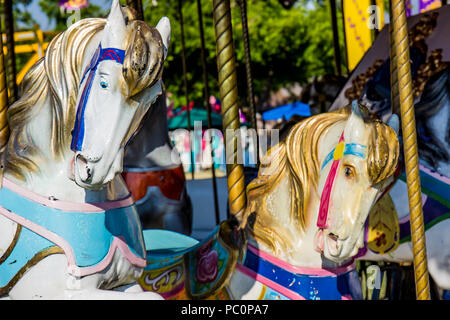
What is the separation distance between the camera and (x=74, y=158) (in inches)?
54.4

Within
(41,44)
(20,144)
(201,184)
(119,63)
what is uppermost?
(41,44)

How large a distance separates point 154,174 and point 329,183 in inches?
49.3

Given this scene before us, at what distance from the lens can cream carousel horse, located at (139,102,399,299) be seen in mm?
1818

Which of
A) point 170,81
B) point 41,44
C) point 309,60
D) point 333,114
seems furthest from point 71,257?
point 309,60

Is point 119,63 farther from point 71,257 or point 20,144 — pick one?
point 71,257

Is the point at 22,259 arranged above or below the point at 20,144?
below

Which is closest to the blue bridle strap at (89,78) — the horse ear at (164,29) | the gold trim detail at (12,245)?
the horse ear at (164,29)

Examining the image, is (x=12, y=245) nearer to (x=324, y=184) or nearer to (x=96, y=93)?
(x=96, y=93)

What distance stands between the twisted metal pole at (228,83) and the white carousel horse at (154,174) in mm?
815

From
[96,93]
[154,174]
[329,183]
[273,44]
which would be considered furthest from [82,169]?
[273,44]
